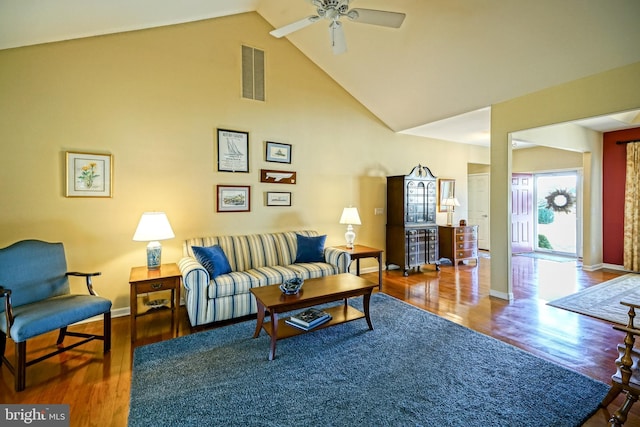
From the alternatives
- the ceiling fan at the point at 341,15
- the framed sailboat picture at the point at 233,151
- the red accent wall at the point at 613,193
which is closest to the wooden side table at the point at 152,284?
the framed sailboat picture at the point at 233,151

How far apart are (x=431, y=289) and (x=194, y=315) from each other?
3.27m

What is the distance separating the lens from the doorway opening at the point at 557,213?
6.78 metres

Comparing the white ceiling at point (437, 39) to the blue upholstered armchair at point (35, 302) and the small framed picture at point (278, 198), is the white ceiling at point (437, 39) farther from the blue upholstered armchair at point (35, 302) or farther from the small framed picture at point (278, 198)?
the small framed picture at point (278, 198)

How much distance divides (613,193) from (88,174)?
858cm

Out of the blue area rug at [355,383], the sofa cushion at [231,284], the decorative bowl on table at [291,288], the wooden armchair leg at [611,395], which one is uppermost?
the decorative bowl on table at [291,288]

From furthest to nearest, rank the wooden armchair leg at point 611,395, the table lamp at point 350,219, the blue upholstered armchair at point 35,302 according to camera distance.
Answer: the table lamp at point 350,219
the blue upholstered armchair at point 35,302
the wooden armchair leg at point 611,395

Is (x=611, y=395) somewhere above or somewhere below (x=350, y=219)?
below

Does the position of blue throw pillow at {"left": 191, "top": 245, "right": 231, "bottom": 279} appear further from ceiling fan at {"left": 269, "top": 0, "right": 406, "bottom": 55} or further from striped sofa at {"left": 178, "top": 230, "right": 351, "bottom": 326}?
ceiling fan at {"left": 269, "top": 0, "right": 406, "bottom": 55}

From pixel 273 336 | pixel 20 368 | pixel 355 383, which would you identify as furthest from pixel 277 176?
pixel 20 368

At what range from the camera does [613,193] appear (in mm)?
5648

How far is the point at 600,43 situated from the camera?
110 inches

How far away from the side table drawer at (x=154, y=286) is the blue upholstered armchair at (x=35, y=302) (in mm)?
321

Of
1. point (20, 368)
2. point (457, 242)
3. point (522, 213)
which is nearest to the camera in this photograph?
point (20, 368)

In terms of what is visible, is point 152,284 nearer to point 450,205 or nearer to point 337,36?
point 337,36
